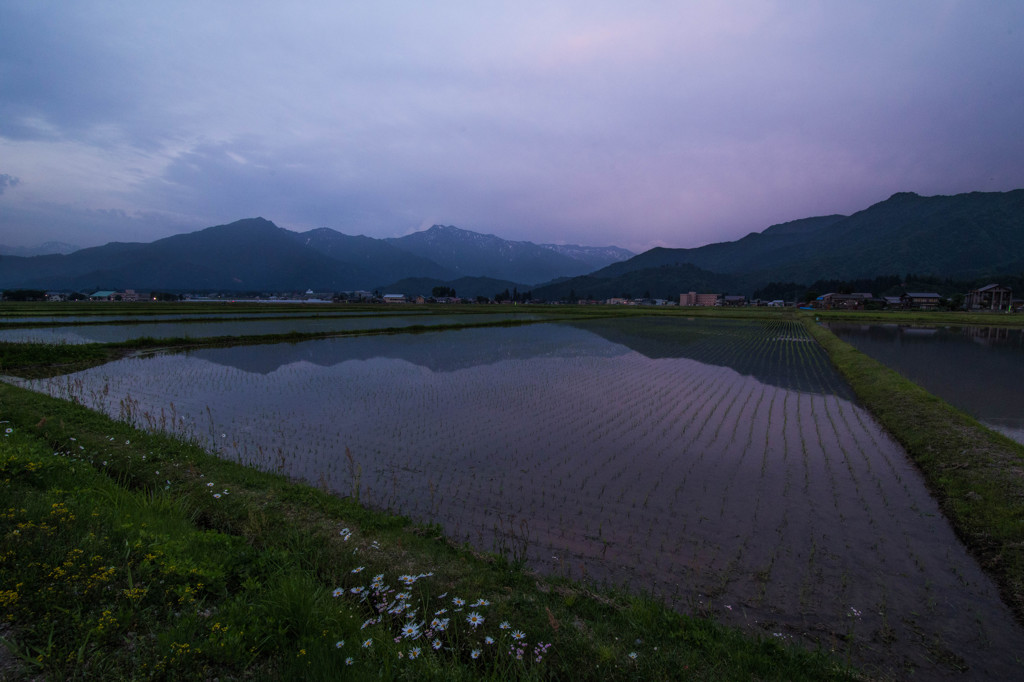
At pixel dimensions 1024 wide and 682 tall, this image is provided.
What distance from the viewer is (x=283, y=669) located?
2.89 metres

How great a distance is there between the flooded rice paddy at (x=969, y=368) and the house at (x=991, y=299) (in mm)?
63313

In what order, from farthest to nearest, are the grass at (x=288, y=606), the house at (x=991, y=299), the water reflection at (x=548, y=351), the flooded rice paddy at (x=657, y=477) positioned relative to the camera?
the house at (x=991, y=299), the water reflection at (x=548, y=351), the flooded rice paddy at (x=657, y=477), the grass at (x=288, y=606)

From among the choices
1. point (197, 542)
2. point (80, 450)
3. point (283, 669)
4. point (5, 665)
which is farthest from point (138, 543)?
point (80, 450)

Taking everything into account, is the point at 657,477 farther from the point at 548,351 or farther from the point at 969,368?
the point at 969,368

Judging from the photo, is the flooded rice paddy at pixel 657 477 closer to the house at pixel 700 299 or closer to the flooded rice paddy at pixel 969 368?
the flooded rice paddy at pixel 969 368

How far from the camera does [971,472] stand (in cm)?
752

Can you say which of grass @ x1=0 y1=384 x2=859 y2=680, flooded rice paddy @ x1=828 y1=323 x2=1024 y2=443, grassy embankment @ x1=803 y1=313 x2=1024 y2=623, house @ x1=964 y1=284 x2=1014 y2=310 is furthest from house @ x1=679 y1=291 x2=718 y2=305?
grass @ x1=0 y1=384 x2=859 y2=680

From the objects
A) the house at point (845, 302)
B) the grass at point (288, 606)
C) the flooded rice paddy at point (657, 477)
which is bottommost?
the flooded rice paddy at point (657, 477)

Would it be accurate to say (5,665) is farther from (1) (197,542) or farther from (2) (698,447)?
(2) (698,447)

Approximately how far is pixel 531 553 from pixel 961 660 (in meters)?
4.27

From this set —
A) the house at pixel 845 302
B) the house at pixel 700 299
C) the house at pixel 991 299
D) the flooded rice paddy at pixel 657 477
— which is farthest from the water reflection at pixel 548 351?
the house at pixel 700 299

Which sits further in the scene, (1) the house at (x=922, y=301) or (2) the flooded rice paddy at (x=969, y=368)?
(1) the house at (x=922, y=301)

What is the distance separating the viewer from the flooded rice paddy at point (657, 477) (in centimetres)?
466

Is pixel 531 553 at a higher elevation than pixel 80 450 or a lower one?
lower
